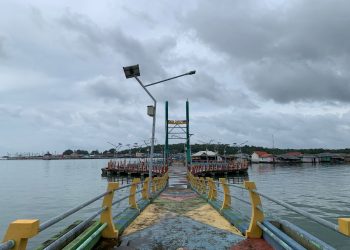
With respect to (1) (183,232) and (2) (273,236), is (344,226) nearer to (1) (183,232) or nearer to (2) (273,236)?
(2) (273,236)

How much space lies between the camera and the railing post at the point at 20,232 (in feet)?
11.8

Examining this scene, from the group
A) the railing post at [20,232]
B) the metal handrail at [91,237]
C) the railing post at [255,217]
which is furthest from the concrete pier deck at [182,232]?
the railing post at [20,232]

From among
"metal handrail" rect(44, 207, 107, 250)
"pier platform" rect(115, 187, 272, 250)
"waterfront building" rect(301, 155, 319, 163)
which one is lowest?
"pier platform" rect(115, 187, 272, 250)

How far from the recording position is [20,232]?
361 centimetres

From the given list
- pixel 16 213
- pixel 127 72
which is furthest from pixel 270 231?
pixel 16 213

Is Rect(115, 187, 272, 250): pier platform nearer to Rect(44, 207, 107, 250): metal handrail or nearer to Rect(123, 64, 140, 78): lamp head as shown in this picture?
Rect(44, 207, 107, 250): metal handrail

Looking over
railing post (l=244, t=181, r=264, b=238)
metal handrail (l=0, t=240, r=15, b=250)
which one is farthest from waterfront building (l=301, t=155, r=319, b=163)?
metal handrail (l=0, t=240, r=15, b=250)

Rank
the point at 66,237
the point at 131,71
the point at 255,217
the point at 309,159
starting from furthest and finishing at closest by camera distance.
→ 1. the point at 309,159
2. the point at 131,71
3. the point at 255,217
4. the point at 66,237

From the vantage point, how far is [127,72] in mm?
13039

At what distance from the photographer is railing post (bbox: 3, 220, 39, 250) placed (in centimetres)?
359

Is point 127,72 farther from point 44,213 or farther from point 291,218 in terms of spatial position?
point 44,213

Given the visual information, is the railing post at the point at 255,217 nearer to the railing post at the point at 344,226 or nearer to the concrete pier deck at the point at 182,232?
the concrete pier deck at the point at 182,232

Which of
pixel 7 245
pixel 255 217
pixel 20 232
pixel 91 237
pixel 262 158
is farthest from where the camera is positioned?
pixel 262 158

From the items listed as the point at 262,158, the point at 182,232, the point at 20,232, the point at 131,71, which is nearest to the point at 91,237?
the point at 182,232
